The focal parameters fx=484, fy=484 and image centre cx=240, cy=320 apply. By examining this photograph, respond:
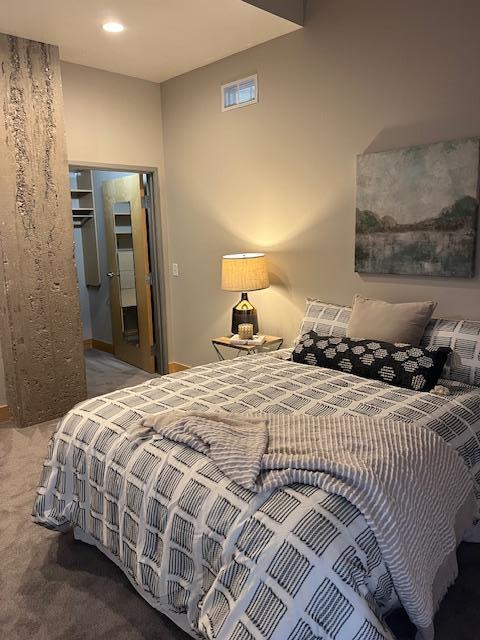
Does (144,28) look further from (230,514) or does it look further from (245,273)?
(230,514)

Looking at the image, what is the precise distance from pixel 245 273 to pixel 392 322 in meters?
1.26

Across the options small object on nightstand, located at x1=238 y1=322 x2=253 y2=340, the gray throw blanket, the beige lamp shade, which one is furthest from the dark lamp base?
the gray throw blanket

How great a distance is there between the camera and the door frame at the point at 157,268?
471 cm

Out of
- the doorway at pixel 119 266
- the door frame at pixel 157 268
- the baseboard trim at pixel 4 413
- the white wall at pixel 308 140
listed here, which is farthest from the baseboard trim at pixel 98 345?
the baseboard trim at pixel 4 413

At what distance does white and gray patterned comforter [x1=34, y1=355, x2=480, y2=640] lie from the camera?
1.34m

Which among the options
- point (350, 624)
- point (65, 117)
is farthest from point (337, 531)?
point (65, 117)

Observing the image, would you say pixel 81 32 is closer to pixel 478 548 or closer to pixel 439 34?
pixel 439 34

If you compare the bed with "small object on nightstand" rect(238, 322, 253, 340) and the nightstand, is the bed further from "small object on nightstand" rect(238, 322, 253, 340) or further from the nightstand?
"small object on nightstand" rect(238, 322, 253, 340)

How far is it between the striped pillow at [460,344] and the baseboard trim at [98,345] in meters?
4.16

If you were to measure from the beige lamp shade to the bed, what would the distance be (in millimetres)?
1043


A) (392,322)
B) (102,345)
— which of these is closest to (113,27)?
(392,322)

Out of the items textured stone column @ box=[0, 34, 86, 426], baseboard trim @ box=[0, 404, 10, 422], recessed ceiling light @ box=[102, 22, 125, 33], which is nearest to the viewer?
recessed ceiling light @ box=[102, 22, 125, 33]

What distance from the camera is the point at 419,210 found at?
117 inches

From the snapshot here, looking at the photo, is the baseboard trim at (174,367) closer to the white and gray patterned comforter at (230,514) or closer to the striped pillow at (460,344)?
the white and gray patterned comforter at (230,514)
